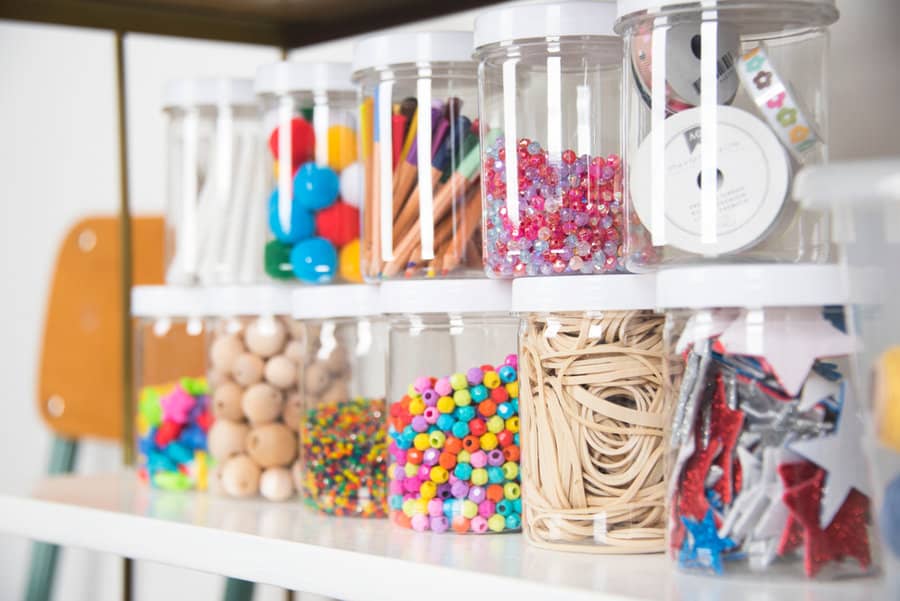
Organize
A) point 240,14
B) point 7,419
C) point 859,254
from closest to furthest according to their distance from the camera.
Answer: point 859,254 → point 240,14 → point 7,419

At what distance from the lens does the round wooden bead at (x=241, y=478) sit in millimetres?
1035

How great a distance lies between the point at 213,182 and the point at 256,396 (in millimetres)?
220

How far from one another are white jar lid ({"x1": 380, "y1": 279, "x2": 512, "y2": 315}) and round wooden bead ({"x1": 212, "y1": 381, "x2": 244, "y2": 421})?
0.82 feet

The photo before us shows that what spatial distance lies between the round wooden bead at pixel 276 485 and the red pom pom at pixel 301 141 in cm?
26

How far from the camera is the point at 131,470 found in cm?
128

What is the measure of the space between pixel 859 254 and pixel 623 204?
218 mm

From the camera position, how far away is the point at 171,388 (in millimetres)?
1149

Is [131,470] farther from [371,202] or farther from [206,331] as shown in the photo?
[371,202]

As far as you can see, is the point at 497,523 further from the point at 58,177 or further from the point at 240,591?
the point at 58,177

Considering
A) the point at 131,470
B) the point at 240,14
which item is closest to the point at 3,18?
the point at 240,14

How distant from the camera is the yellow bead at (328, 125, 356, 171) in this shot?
40.1 inches

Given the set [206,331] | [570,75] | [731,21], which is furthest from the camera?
[206,331]

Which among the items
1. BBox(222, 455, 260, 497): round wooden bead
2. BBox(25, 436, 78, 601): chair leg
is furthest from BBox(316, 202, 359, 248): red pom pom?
BBox(25, 436, 78, 601): chair leg

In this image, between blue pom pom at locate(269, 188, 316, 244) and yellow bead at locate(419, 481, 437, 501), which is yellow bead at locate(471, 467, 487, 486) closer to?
yellow bead at locate(419, 481, 437, 501)
